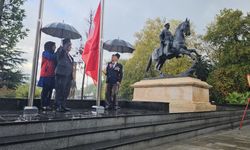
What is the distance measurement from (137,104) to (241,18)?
20.7 meters

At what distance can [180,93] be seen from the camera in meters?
10.5

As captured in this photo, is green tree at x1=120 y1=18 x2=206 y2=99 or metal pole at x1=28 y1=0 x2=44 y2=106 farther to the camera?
green tree at x1=120 y1=18 x2=206 y2=99

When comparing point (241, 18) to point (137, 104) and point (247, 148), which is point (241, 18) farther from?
point (247, 148)

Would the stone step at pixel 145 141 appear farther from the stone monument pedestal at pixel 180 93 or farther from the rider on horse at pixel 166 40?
the rider on horse at pixel 166 40

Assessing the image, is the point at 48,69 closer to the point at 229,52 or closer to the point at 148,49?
the point at 148,49

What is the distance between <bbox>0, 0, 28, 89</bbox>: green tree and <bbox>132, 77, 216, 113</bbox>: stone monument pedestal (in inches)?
510

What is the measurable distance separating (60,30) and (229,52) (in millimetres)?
21718

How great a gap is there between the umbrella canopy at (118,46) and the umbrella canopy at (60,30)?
1.66 metres

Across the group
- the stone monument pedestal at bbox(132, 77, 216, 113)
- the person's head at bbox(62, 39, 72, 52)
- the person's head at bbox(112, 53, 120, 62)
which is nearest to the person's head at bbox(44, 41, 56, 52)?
the person's head at bbox(62, 39, 72, 52)

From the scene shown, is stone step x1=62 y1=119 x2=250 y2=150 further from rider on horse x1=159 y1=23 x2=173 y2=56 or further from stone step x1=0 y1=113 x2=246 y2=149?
rider on horse x1=159 y1=23 x2=173 y2=56

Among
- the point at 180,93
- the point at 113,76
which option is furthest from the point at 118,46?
the point at 180,93

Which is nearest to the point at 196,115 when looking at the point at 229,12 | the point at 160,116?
the point at 160,116

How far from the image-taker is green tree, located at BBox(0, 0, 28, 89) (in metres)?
19.7

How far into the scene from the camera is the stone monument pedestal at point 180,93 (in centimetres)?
1002
